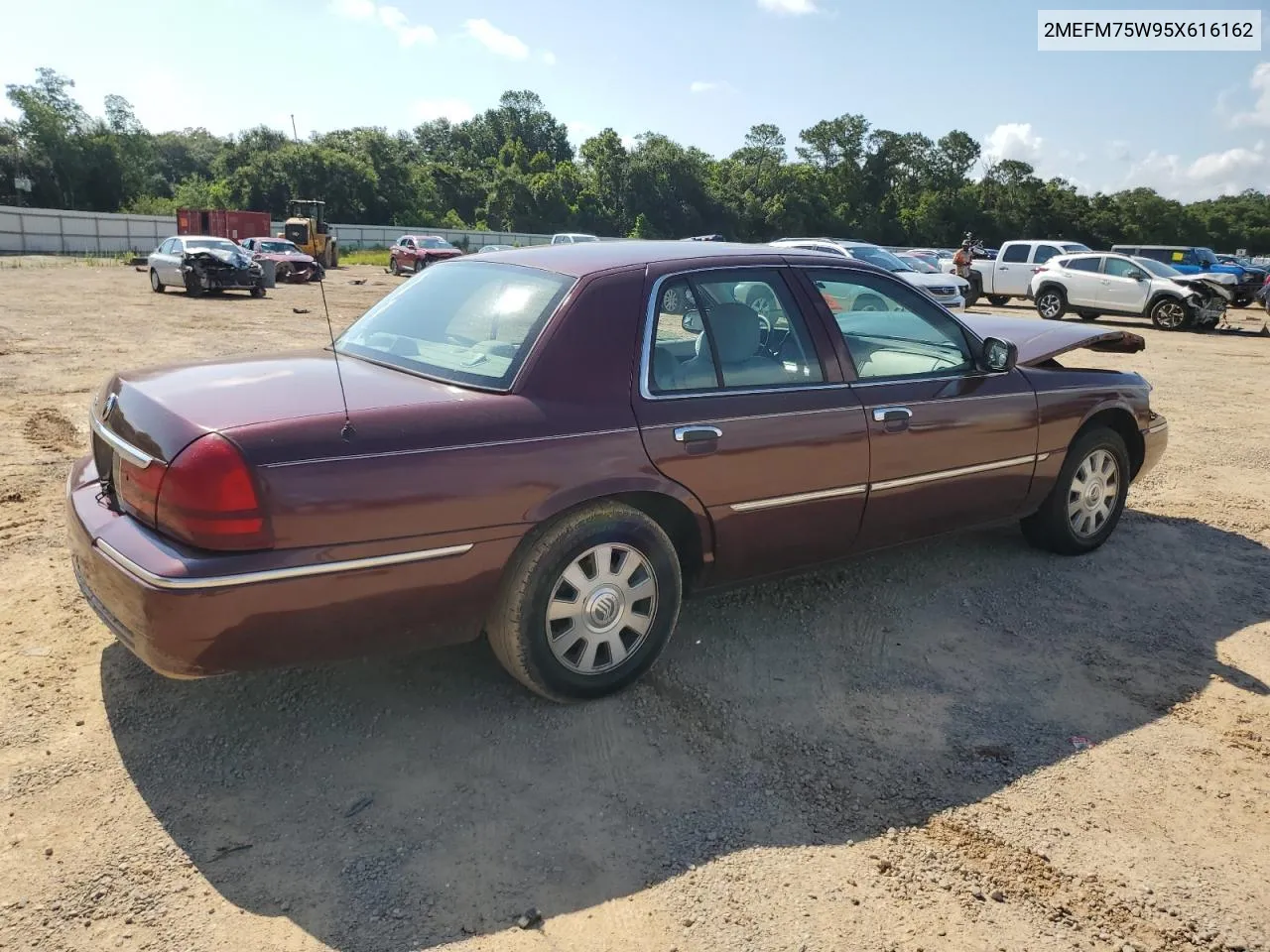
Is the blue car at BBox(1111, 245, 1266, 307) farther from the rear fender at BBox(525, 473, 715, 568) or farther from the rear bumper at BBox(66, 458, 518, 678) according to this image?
the rear bumper at BBox(66, 458, 518, 678)

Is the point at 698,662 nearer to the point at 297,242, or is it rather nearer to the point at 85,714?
the point at 85,714

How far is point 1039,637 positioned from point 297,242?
3839 centimetres

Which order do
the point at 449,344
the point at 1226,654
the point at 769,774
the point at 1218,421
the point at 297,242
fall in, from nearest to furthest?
the point at 769,774
the point at 449,344
the point at 1226,654
the point at 1218,421
the point at 297,242

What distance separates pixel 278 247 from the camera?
28.9 meters

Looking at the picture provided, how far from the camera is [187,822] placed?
281 cm

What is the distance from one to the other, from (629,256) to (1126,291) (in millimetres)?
20479

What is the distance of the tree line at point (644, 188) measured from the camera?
6575 centimetres

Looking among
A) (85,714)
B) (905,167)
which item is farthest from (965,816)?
(905,167)

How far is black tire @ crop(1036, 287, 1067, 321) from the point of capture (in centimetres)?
2180

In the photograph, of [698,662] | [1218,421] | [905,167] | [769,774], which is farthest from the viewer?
[905,167]

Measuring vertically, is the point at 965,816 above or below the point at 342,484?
→ below

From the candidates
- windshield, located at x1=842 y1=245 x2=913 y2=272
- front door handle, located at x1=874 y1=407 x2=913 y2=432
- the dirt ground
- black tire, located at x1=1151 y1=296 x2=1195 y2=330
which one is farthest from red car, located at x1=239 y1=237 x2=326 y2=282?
front door handle, located at x1=874 y1=407 x2=913 y2=432

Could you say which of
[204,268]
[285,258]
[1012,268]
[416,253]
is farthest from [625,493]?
[416,253]

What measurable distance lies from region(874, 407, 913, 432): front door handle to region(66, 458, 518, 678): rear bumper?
1.76 m
